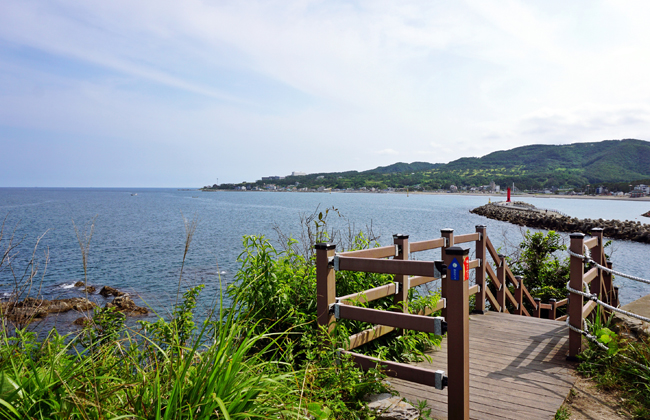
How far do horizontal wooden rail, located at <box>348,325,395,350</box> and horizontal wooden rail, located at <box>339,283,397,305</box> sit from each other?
0.33 m

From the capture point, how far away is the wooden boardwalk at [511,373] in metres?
3.65

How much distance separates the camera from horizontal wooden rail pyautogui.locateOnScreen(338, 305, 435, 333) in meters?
3.52

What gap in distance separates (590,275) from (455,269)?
3.21 metres

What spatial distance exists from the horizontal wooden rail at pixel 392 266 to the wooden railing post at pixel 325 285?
150 mm

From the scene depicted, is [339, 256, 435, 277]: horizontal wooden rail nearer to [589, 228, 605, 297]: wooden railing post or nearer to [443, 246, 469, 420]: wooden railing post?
[443, 246, 469, 420]: wooden railing post

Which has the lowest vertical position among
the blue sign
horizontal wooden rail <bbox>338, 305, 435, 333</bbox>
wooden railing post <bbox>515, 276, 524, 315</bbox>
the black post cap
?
wooden railing post <bbox>515, 276, 524, 315</bbox>

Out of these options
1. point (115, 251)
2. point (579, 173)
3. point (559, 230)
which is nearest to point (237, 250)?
point (115, 251)

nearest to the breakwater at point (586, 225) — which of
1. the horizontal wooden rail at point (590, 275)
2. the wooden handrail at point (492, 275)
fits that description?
the wooden handrail at point (492, 275)

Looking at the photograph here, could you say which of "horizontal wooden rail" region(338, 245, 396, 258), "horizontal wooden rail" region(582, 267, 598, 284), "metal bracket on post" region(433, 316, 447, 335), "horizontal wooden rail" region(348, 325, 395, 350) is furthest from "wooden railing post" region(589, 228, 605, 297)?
"metal bracket on post" region(433, 316, 447, 335)

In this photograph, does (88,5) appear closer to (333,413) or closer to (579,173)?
(333,413)

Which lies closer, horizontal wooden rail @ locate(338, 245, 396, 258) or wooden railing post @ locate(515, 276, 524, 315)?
horizontal wooden rail @ locate(338, 245, 396, 258)

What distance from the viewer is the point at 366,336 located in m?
4.39

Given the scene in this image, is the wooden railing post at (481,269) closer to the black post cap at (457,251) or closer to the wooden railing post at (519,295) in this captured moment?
the wooden railing post at (519,295)

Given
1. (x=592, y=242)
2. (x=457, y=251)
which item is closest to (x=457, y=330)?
(x=457, y=251)
